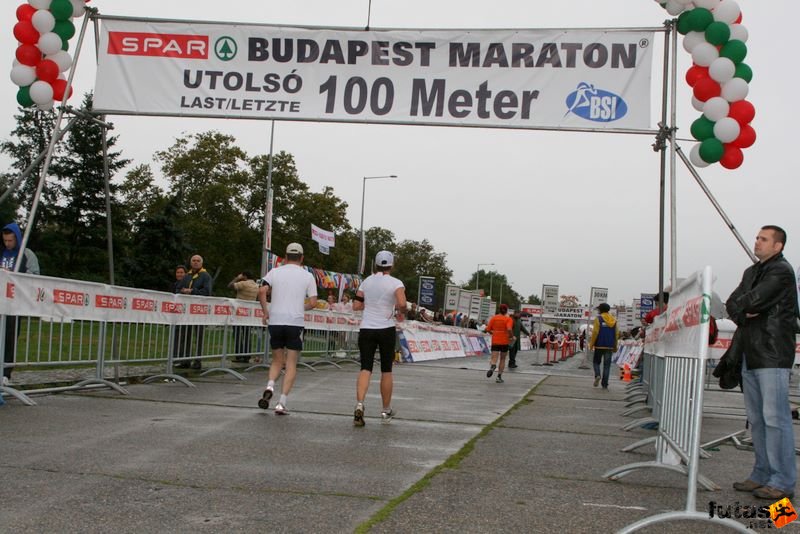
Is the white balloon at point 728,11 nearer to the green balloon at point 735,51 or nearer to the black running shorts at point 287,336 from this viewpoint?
the green balloon at point 735,51

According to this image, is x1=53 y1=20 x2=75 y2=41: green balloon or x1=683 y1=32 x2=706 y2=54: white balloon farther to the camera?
x1=53 y1=20 x2=75 y2=41: green balloon

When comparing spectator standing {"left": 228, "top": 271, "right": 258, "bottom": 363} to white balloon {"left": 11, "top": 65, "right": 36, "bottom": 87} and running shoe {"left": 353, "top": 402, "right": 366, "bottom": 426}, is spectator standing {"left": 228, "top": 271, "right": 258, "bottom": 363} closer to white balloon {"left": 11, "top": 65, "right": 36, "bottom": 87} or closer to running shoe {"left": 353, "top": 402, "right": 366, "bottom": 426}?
white balloon {"left": 11, "top": 65, "right": 36, "bottom": 87}

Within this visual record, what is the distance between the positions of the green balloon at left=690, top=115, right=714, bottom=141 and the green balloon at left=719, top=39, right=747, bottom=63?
73cm

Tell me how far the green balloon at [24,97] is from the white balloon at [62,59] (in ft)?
1.53

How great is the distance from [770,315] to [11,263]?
8.26 m

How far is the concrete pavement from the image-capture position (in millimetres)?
4391

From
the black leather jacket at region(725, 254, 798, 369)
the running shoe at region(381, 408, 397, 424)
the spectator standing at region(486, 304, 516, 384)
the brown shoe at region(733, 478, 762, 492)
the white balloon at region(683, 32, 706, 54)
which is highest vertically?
the white balloon at region(683, 32, 706, 54)

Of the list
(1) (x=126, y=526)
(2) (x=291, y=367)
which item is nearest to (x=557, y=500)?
(1) (x=126, y=526)

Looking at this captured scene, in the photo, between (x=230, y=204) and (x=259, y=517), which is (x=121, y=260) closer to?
(x=230, y=204)

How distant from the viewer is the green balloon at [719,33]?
10.0 m

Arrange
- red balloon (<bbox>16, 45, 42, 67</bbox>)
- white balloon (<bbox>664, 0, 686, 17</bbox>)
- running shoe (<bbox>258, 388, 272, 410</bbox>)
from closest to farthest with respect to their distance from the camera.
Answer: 1. running shoe (<bbox>258, 388, 272, 410</bbox>)
2. white balloon (<bbox>664, 0, 686, 17</bbox>)
3. red balloon (<bbox>16, 45, 42, 67</bbox>)

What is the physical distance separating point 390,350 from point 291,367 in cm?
112

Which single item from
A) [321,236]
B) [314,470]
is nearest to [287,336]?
[314,470]

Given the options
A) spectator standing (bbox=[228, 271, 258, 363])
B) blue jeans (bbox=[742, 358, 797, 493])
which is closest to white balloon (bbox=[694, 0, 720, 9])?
blue jeans (bbox=[742, 358, 797, 493])
